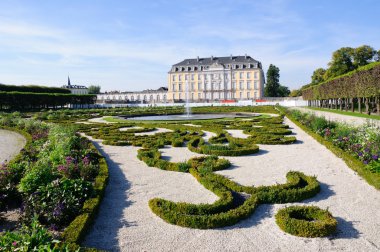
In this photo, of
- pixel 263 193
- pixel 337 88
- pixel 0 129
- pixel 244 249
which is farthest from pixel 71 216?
pixel 337 88

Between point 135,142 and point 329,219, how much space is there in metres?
7.06

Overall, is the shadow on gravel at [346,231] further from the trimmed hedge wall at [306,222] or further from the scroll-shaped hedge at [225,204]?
the scroll-shaped hedge at [225,204]

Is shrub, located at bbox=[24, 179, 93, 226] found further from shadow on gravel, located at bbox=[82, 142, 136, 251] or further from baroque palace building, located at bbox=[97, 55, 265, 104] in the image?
baroque palace building, located at bbox=[97, 55, 265, 104]

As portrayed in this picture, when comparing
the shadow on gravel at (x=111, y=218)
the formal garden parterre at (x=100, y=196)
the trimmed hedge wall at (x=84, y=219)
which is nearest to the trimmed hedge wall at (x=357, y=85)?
the formal garden parterre at (x=100, y=196)

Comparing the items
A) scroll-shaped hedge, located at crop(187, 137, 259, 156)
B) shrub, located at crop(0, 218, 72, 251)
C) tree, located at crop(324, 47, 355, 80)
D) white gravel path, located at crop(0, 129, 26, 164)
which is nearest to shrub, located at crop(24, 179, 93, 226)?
shrub, located at crop(0, 218, 72, 251)

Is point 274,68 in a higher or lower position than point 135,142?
higher

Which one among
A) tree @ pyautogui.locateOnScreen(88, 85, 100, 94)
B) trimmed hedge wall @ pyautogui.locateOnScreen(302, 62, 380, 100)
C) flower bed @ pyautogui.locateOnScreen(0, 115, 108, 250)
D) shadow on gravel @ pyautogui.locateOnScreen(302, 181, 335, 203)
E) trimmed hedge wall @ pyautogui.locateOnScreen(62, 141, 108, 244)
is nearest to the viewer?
flower bed @ pyautogui.locateOnScreen(0, 115, 108, 250)

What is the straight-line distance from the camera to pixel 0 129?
15867 mm

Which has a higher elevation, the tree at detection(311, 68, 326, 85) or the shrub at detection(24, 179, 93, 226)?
the tree at detection(311, 68, 326, 85)

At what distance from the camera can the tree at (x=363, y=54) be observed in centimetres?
4375

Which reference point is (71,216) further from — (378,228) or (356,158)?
(356,158)

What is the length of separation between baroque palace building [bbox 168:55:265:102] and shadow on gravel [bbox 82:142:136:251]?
2280 inches

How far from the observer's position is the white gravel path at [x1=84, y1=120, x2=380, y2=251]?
11.6ft

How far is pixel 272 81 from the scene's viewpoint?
212 feet
